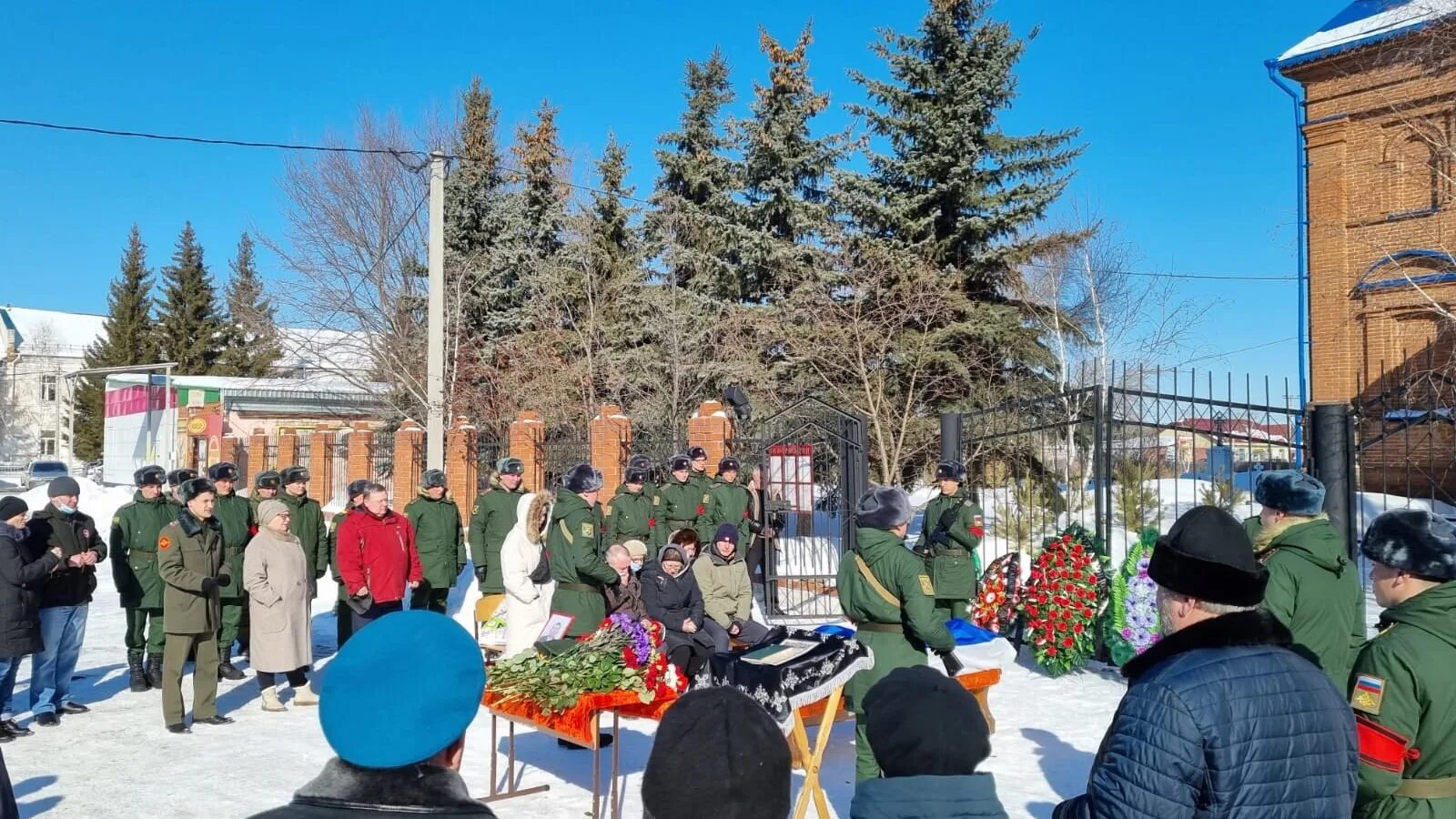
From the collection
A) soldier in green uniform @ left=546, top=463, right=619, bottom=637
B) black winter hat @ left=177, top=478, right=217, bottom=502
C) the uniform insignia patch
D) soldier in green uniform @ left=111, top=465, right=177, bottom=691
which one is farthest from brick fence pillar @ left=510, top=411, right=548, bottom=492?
the uniform insignia patch

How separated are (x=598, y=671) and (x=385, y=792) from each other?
13.7 ft

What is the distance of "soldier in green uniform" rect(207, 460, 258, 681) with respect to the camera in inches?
375

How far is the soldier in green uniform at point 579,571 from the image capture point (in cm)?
780

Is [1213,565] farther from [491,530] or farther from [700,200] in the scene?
[700,200]

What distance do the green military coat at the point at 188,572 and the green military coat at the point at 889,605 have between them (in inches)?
198

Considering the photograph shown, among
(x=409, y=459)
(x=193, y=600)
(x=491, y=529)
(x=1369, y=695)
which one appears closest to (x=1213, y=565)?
(x=1369, y=695)

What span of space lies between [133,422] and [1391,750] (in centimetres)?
4392

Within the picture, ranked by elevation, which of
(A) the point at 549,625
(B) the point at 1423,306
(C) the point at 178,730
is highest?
(B) the point at 1423,306

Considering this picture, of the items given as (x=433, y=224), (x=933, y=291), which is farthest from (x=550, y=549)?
(x=933, y=291)

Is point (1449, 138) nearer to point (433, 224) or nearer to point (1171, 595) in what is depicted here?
point (433, 224)

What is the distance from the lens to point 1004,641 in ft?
34.0

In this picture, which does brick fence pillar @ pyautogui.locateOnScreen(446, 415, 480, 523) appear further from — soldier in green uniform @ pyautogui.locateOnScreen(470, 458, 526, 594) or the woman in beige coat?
the woman in beige coat

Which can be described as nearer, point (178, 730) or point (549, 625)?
point (549, 625)

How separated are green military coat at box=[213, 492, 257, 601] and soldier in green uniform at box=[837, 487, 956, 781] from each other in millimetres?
6229
